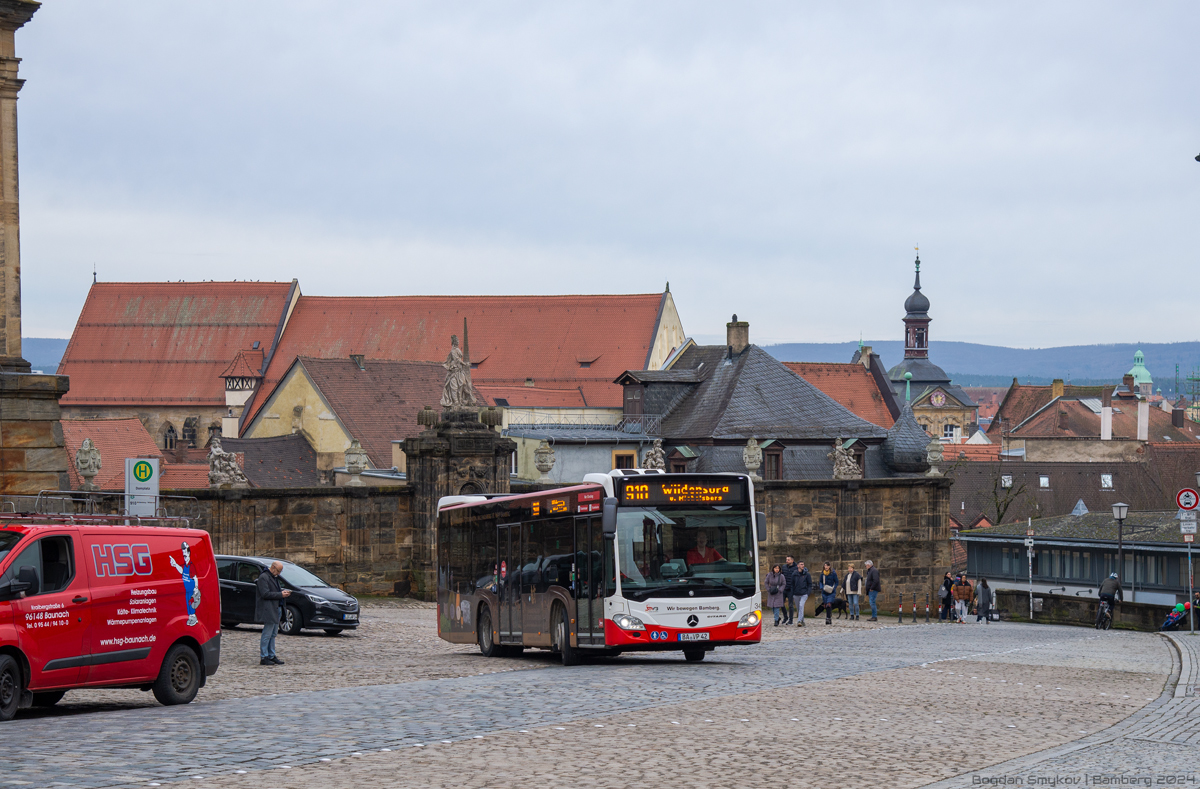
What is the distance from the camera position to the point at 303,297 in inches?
3922

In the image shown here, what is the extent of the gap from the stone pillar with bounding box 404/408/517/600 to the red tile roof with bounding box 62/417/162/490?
3261cm

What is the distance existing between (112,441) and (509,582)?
175ft

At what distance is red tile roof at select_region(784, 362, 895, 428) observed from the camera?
104062 mm

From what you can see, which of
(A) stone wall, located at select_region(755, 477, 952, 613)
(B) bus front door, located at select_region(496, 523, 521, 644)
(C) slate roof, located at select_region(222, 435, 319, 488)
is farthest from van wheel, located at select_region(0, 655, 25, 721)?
(C) slate roof, located at select_region(222, 435, 319, 488)

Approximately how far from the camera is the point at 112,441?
227 feet

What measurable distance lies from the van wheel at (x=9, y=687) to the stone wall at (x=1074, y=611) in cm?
2742

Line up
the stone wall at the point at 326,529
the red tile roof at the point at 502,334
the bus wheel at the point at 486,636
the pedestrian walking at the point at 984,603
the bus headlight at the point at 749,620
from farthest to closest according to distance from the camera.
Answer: the red tile roof at the point at 502,334, the pedestrian walking at the point at 984,603, the stone wall at the point at 326,529, the bus wheel at the point at 486,636, the bus headlight at the point at 749,620

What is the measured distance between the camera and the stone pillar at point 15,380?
19.4 metres

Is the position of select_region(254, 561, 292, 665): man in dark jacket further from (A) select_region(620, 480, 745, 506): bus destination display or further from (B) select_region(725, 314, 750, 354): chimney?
(B) select_region(725, 314, 750, 354): chimney

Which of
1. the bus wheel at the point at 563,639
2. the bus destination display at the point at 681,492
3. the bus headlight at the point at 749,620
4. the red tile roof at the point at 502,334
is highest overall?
the red tile roof at the point at 502,334

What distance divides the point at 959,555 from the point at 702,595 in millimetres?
70966

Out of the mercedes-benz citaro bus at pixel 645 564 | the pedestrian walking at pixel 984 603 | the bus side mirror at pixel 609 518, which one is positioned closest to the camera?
the bus side mirror at pixel 609 518

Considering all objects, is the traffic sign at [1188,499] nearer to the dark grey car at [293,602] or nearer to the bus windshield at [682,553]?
the bus windshield at [682,553]

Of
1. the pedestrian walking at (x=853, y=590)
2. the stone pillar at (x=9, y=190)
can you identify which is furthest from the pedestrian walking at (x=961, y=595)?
the stone pillar at (x=9, y=190)
